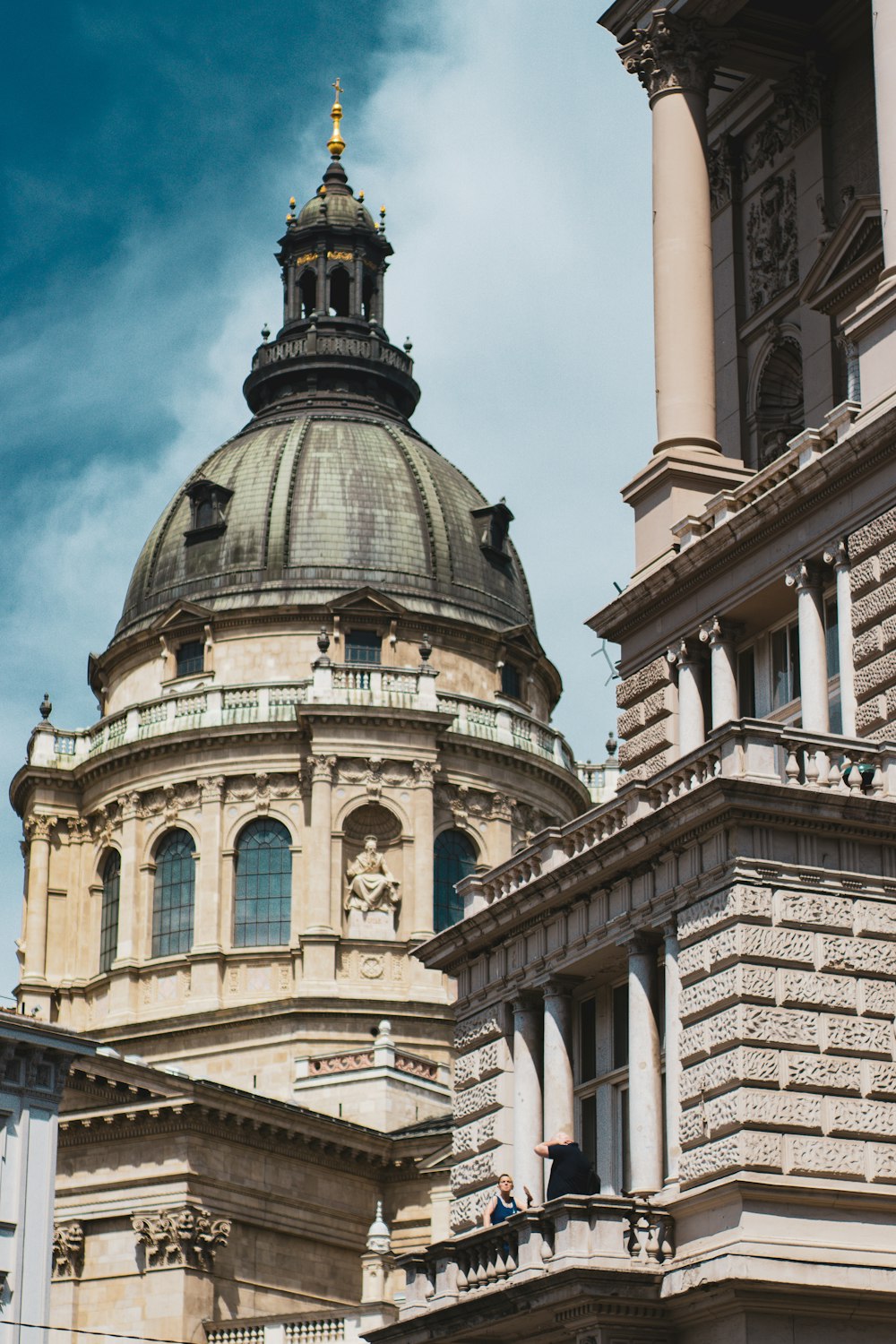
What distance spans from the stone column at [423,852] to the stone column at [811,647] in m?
47.0

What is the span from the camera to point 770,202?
38.0 metres

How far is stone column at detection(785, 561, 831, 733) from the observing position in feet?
103

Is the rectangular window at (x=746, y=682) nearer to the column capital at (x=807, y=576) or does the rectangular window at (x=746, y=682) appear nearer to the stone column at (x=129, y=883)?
the column capital at (x=807, y=576)

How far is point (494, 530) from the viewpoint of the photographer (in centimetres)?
8950

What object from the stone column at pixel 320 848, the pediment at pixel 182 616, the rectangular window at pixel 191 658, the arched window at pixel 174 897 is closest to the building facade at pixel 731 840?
the stone column at pixel 320 848

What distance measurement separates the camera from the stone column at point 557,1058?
3022cm

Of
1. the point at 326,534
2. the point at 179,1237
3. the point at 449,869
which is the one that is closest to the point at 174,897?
the point at 449,869

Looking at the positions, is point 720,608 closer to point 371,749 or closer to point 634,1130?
point 634,1130

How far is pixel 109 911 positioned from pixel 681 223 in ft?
164

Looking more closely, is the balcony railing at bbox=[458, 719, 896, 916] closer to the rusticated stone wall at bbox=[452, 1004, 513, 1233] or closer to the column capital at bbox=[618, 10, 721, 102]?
the rusticated stone wall at bbox=[452, 1004, 513, 1233]

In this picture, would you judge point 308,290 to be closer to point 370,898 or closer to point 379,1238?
point 370,898

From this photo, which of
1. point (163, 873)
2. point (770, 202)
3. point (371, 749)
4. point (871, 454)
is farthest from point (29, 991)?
point (871, 454)

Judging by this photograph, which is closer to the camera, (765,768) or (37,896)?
(765,768)

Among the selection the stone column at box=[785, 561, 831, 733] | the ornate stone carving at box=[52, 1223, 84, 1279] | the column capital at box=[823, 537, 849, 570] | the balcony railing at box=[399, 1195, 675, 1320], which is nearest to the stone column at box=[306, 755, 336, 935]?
the ornate stone carving at box=[52, 1223, 84, 1279]
